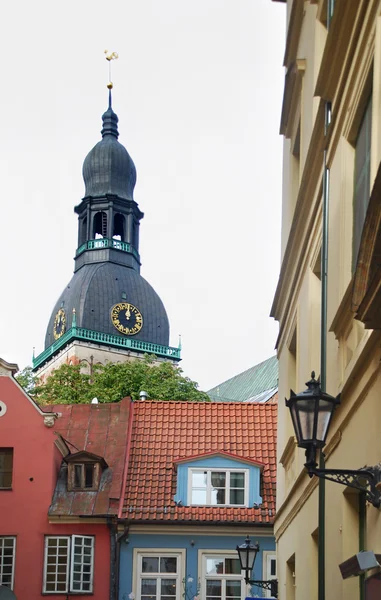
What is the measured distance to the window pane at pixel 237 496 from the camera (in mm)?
27297

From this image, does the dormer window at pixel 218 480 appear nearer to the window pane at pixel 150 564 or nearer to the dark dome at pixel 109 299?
the window pane at pixel 150 564

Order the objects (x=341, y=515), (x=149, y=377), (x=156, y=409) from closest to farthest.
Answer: (x=341, y=515)
(x=156, y=409)
(x=149, y=377)

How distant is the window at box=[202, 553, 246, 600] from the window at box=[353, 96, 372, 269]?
18738 mm

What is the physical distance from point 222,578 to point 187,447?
3890mm

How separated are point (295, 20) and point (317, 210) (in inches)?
151

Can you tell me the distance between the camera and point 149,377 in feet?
208

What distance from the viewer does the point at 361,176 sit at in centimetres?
857

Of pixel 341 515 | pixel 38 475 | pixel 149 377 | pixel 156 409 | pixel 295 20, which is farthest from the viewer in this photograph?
pixel 149 377

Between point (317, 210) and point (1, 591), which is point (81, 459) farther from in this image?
point (317, 210)

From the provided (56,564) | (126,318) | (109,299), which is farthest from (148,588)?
(126,318)

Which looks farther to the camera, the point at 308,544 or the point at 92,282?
the point at 92,282

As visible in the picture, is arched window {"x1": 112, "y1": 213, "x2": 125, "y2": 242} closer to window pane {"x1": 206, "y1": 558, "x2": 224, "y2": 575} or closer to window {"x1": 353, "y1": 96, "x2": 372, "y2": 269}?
window pane {"x1": 206, "y1": 558, "x2": 224, "y2": 575}

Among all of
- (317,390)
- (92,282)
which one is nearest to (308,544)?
(317,390)

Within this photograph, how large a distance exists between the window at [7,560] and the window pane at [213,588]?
14.7 ft
